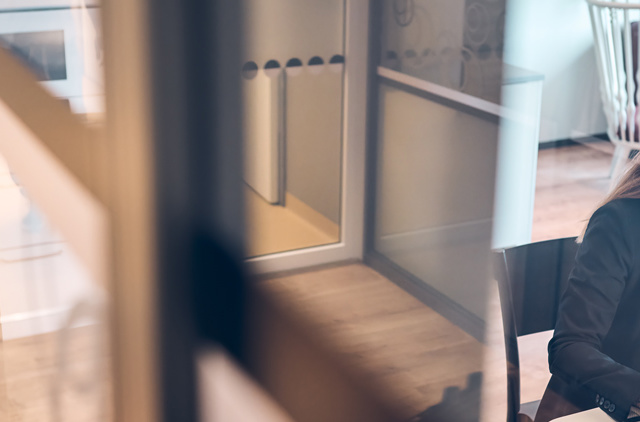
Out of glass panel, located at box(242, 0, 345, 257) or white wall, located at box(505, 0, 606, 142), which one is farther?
white wall, located at box(505, 0, 606, 142)

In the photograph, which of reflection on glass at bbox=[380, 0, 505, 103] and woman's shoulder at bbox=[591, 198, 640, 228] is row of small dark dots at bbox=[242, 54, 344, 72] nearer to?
reflection on glass at bbox=[380, 0, 505, 103]

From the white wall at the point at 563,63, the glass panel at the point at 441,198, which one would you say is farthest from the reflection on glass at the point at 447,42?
the white wall at the point at 563,63

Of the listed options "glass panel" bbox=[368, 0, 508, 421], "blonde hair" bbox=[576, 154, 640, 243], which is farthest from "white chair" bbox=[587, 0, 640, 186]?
"glass panel" bbox=[368, 0, 508, 421]

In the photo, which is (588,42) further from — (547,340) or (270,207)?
(270,207)

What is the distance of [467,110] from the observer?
0.94 feet

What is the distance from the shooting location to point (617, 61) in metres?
0.60

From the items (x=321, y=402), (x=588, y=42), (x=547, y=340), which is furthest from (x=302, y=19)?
(x=588, y=42)

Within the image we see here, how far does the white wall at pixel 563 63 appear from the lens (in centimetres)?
46

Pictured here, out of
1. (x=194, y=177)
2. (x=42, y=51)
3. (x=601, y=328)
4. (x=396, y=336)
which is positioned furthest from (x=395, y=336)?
(x=42, y=51)

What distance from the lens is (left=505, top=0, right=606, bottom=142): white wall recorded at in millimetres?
463

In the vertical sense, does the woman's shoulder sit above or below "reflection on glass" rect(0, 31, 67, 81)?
below

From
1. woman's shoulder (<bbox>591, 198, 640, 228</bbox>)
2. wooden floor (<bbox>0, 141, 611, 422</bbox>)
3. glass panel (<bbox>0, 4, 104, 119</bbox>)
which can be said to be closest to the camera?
wooden floor (<bbox>0, 141, 611, 422</bbox>)

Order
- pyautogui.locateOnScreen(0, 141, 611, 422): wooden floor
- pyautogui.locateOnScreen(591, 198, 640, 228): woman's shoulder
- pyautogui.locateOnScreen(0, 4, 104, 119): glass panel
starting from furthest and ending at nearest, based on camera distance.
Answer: pyautogui.locateOnScreen(591, 198, 640, 228): woman's shoulder
pyautogui.locateOnScreen(0, 4, 104, 119): glass panel
pyautogui.locateOnScreen(0, 141, 611, 422): wooden floor

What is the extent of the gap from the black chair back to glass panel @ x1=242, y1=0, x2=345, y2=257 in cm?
8
